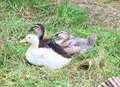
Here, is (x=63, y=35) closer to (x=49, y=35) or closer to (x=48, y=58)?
(x=49, y=35)

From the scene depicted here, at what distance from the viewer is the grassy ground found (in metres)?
4.88

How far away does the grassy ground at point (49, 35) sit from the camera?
4883 mm

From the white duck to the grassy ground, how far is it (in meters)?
0.05

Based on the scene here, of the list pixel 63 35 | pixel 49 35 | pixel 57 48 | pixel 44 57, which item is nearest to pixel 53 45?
pixel 57 48

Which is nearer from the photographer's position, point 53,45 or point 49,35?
point 53,45

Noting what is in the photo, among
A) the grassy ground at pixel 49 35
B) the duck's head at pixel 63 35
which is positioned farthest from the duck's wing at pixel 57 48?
the duck's head at pixel 63 35

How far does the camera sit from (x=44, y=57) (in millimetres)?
5051

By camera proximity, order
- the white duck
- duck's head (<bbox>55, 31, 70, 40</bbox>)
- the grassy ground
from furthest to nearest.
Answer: duck's head (<bbox>55, 31, 70, 40</bbox>)
the white duck
the grassy ground

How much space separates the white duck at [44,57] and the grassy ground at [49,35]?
0.05 metres

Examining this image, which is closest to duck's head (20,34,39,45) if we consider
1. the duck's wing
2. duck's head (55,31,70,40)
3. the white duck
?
the white duck

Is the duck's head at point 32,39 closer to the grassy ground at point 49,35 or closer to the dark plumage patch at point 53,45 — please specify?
the dark plumage patch at point 53,45

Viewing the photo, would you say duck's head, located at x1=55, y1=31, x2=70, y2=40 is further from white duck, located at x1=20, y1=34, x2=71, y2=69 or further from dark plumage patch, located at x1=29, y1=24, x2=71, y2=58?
white duck, located at x1=20, y1=34, x2=71, y2=69

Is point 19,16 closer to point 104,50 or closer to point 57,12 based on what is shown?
point 57,12

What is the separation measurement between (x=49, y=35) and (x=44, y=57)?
0.77m
